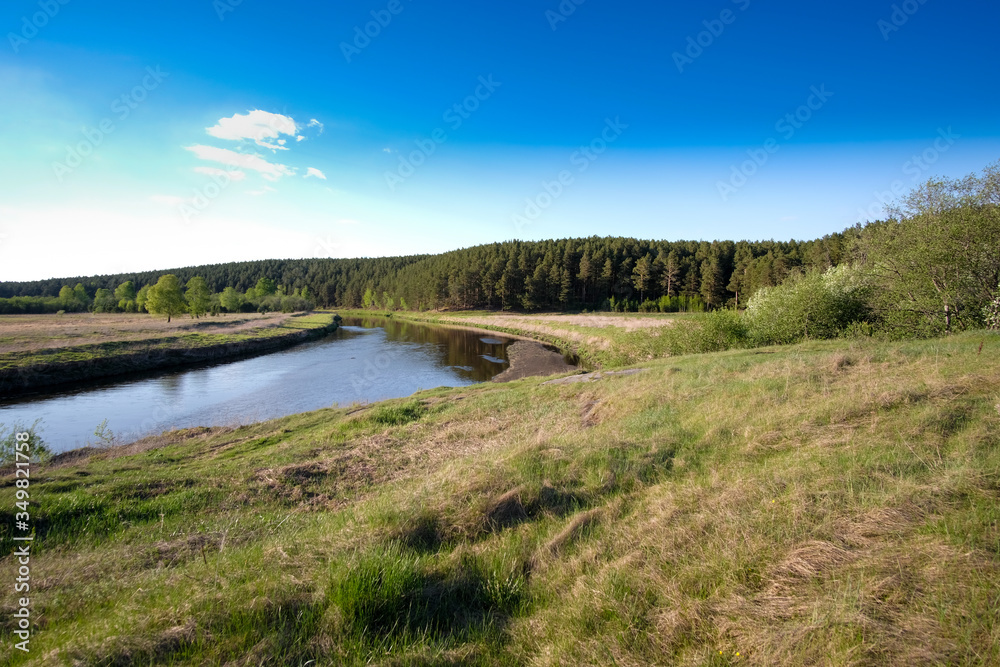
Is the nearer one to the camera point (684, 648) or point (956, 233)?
point (684, 648)

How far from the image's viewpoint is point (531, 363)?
34.0 m

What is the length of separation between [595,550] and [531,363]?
2945cm

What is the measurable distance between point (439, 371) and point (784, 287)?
2536 centimetres

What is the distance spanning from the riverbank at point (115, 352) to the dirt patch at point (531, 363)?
2855 cm

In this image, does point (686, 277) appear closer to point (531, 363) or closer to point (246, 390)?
point (531, 363)

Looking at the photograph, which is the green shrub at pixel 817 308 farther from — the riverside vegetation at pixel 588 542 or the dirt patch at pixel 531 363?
the dirt patch at pixel 531 363

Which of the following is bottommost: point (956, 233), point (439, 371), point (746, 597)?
point (439, 371)

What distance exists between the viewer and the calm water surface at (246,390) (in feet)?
62.6

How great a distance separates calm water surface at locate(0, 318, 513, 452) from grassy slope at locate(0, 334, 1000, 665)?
11403 millimetres

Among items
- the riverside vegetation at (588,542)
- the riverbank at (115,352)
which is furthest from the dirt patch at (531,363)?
the riverbank at (115,352)

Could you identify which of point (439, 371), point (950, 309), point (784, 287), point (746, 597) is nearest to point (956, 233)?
point (950, 309)

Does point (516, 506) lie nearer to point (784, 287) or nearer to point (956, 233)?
point (956, 233)

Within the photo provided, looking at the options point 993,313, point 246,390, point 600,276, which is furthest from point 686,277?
point 246,390

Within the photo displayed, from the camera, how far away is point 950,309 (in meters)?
19.0
